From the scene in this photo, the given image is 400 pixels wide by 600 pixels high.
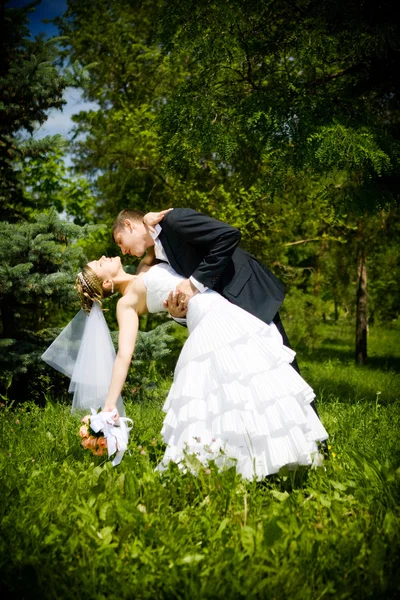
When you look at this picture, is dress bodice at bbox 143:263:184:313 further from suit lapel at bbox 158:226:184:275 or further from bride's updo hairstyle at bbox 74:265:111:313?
bride's updo hairstyle at bbox 74:265:111:313

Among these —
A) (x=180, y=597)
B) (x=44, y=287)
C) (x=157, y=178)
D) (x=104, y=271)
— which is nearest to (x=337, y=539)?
(x=180, y=597)

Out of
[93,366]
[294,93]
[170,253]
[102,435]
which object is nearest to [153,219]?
[170,253]

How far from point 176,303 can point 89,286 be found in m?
0.85

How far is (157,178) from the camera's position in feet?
32.9

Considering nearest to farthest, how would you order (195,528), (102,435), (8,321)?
1. (195,528)
2. (102,435)
3. (8,321)

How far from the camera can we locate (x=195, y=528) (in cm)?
249

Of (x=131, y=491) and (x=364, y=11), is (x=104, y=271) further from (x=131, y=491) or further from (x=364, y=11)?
(x=364, y=11)

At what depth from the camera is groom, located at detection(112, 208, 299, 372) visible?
3.05 metres

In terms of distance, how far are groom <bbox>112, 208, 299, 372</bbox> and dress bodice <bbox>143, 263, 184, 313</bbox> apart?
7 cm

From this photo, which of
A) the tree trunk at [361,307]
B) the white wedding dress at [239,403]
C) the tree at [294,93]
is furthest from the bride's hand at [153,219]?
the tree trunk at [361,307]

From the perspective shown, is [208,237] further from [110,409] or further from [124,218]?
[110,409]

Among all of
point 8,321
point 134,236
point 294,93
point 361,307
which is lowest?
point 361,307

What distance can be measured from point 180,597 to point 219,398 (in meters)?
1.22

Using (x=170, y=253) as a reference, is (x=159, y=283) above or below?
below
